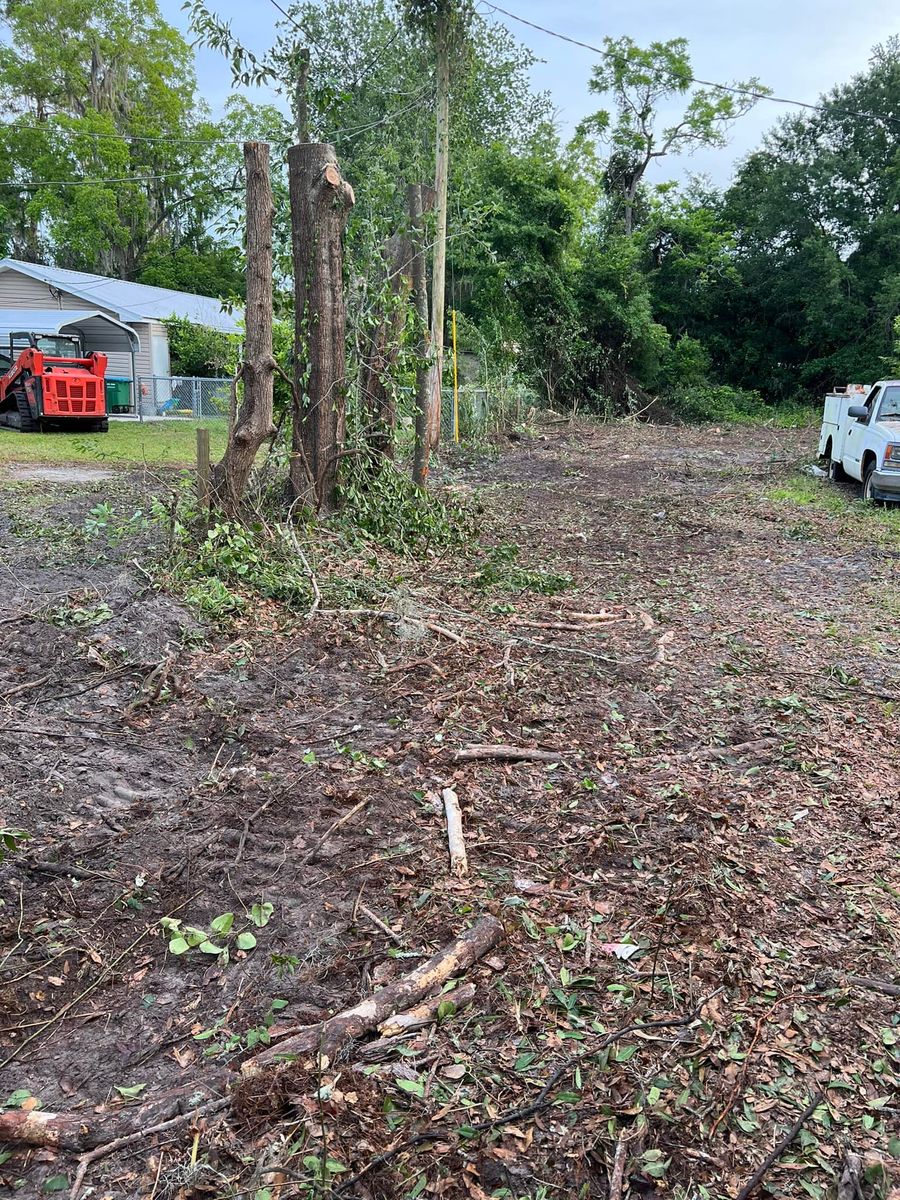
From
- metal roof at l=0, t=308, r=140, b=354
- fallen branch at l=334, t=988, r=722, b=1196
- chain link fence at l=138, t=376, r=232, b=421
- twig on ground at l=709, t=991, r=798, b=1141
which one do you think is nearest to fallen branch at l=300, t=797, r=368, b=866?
fallen branch at l=334, t=988, r=722, b=1196

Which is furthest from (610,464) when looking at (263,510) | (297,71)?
(263,510)

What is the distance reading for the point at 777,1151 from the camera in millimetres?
2066

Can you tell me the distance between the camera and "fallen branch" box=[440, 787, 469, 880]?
3.20 metres

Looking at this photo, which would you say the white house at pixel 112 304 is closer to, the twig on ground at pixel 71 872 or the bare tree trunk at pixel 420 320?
the bare tree trunk at pixel 420 320

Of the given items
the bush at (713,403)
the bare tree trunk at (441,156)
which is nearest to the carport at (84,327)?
the bare tree trunk at (441,156)

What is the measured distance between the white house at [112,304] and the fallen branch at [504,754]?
22.9 m

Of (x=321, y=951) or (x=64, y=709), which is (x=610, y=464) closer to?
(x=64, y=709)

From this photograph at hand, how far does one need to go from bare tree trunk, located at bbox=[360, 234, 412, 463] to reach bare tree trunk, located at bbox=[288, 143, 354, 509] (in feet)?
→ 1.28

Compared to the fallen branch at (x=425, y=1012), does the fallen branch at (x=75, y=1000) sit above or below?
below

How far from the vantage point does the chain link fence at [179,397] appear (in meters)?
25.6

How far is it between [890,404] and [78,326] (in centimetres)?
2356

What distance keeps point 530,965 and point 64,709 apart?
265 centimetres

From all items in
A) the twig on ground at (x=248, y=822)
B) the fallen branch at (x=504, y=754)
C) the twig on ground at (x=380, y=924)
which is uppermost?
the fallen branch at (x=504, y=754)

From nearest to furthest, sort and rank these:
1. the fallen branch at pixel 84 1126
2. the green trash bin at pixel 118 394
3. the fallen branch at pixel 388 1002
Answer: the fallen branch at pixel 84 1126, the fallen branch at pixel 388 1002, the green trash bin at pixel 118 394
